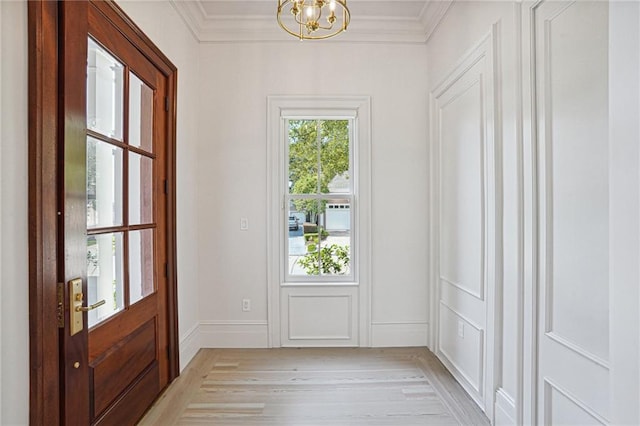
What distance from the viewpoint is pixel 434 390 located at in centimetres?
237

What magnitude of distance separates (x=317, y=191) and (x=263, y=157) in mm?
581

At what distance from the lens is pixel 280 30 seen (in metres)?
3.00

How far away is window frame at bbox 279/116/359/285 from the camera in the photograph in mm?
3088

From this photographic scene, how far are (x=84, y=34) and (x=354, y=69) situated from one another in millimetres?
2168

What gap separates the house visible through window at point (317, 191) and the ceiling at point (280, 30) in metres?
0.79

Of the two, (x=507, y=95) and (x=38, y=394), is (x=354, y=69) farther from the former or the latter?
(x=38, y=394)

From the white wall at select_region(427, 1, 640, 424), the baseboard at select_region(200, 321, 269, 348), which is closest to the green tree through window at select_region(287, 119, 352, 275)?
the baseboard at select_region(200, 321, 269, 348)

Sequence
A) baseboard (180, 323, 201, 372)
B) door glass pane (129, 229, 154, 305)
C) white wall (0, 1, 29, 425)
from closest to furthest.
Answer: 1. white wall (0, 1, 29, 425)
2. door glass pane (129, 229, 154, 305)
3. baseboard (180, 323, 201, 372)

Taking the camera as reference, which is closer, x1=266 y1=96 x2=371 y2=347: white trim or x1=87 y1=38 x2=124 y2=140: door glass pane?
x1=87 y1=38 x2=124 y2=140: door glass pane

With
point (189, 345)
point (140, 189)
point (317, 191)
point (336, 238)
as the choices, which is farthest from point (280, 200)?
point (189, 345)

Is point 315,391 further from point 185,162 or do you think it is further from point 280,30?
point 280,30

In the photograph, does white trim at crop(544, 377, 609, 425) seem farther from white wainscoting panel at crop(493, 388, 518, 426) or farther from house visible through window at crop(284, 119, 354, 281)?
house visible through window at crop(284, 119, 354, 281)

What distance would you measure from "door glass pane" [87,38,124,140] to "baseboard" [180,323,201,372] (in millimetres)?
1692

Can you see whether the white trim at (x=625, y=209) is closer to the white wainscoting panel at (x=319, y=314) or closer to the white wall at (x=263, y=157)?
the white wall at (x=263, y=157)
